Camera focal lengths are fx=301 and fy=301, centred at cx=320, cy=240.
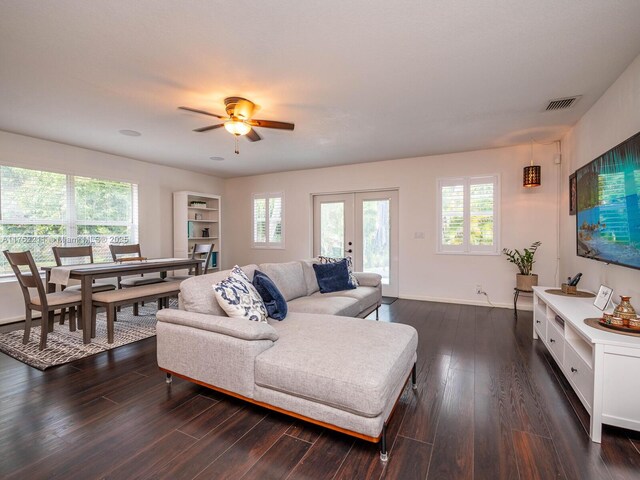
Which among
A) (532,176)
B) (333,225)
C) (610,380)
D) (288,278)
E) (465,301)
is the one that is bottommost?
(465,301)

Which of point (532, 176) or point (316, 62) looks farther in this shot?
point (532, 176)

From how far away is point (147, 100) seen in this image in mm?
2939

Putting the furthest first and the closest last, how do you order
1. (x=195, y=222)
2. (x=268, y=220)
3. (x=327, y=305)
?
1. (x=268, y=220)
2. (x=195, y=222)
3. (x=327, y=305)

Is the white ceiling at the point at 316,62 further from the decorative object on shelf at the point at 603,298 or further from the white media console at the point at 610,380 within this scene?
the white media console at the point at 610,380

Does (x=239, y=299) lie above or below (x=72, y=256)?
below

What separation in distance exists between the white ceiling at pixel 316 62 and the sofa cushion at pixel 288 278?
1680mm

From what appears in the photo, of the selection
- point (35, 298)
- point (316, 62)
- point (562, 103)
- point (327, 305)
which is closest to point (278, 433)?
point (327, 305)

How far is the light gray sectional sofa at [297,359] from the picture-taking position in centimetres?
154

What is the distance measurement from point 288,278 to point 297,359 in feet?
5.39

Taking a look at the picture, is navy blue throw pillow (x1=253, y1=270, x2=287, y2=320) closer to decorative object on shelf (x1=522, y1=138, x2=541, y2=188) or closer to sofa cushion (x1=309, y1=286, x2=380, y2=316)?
sofa cushion (x1=309, y1=286, x2=380, y2=316)

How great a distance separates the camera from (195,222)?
6391 mm

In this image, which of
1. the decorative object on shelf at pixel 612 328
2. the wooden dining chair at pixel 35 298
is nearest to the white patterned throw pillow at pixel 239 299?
the wooden dining chair at pixel 35 298

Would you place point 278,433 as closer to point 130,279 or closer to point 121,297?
point 121,297

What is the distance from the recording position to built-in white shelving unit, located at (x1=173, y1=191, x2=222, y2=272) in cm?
580
